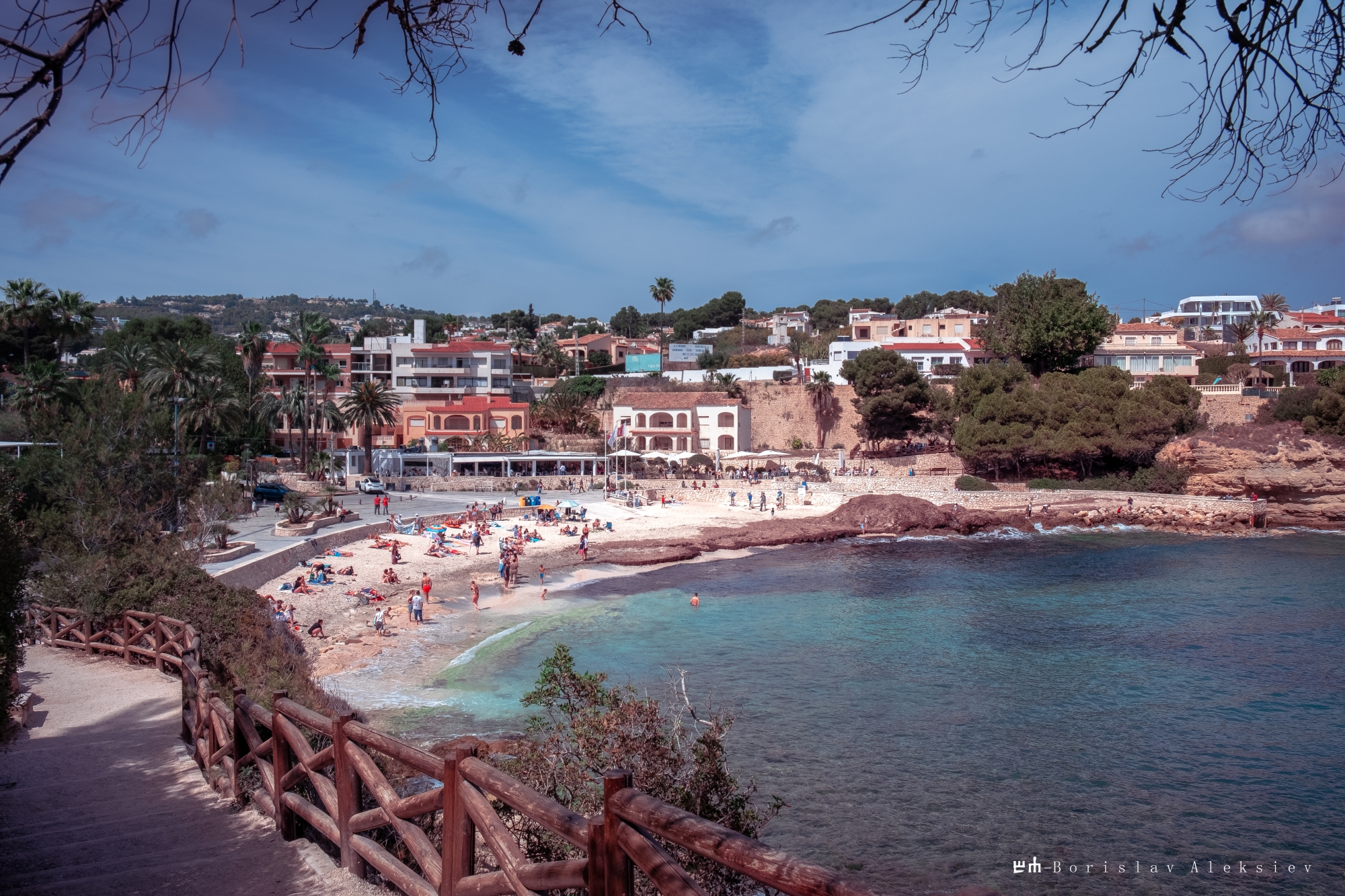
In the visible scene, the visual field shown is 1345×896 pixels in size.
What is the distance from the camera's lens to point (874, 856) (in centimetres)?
980

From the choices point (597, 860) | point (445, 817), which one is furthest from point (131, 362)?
point (597, 860)

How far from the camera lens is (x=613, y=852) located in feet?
9.07

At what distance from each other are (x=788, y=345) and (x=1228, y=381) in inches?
1576

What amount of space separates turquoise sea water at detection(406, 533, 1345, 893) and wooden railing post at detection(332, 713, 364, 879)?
6.70m

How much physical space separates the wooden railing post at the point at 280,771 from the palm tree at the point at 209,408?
3506cm

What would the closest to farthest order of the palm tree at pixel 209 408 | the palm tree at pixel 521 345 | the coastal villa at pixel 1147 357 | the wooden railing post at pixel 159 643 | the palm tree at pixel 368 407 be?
the wooden railing post at pixel 159 643 → the palm tree at pixel 209 408 → the palm tree at pixel 368 407 → the coastal villa at pixel 1147 357 → the palm tree at pixel 521 345

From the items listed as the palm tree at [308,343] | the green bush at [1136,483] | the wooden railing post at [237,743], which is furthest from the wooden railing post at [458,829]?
the palm tree at [308,343]

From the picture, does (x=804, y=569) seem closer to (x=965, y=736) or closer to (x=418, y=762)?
(x=965, y=736)

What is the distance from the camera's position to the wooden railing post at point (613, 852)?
2.75 m

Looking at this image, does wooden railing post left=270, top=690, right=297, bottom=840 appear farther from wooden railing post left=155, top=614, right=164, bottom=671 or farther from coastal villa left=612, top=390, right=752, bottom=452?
coastal villa left=612, top=390, right=752, bottom=452

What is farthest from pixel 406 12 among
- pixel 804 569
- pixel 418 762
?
pixel 804 569

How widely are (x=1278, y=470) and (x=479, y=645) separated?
36.4m

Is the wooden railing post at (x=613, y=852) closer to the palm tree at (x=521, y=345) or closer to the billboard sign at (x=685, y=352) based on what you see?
the billboard sign at (x=685, y=352)

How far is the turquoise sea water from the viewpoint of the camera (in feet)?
33.8
